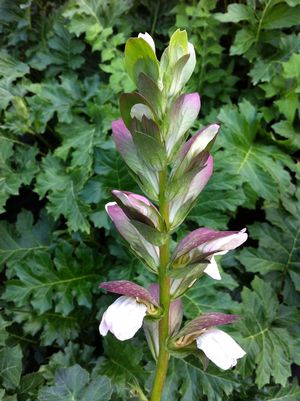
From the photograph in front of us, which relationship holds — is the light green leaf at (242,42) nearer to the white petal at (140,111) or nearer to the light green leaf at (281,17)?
the light green leaf at (281,17)

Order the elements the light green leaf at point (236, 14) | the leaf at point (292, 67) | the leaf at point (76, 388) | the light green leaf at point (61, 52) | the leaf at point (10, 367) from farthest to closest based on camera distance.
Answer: the light green leaf at point (61, 52) → the light green leaf at point (236, 14) → the leaf at point (292, 67) → the leaf at point (10, 367) → the leaf at point (76, 388)

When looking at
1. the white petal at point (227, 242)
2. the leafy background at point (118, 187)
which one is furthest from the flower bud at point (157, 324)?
the leafy background at point (118, 187)

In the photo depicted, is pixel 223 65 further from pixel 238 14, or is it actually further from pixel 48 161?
pixel 48 161

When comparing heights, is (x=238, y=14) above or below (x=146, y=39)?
below

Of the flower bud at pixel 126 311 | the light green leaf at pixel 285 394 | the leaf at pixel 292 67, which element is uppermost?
the flower bud at pixel 126 311

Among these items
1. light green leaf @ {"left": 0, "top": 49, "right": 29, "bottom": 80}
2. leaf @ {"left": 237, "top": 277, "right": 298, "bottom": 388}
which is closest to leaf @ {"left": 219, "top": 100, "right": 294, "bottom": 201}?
leaf @ {"left": 237, "top": 277, "right": 298, "bottom": 388}

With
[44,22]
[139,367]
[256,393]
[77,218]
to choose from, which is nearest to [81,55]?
[44,22]

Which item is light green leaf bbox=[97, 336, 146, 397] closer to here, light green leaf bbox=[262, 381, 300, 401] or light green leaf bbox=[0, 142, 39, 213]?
light green leaf bbox=[262, 381, 300, 401]
